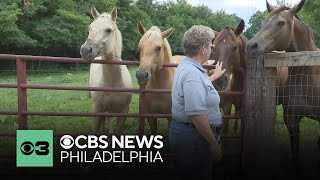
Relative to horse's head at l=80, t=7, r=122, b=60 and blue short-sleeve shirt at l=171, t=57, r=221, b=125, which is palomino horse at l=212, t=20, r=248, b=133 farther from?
blue short-sleeve shirt at l=171, t=57, r=221, b=125

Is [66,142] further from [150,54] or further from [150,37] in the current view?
[150,37]

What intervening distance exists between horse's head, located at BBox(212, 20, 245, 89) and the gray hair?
174cm

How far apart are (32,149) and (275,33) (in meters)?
3.10

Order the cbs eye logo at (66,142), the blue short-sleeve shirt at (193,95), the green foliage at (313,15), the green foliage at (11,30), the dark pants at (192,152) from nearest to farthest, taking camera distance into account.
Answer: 1. the blue short-sleeve shirt at (193,95)
2. the dark pants at (192,152)
3. the cbs eye logo at (66,142)
4. the green foliage at (313,15)
5. the green foliage at (11,30)

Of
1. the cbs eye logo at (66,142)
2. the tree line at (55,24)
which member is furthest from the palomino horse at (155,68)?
the tree line at (55,24)

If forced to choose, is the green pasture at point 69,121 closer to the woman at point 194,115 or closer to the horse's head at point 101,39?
the horse's head at point 101,39

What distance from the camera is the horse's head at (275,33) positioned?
4.04 m

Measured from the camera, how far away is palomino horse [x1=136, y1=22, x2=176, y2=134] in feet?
14.1

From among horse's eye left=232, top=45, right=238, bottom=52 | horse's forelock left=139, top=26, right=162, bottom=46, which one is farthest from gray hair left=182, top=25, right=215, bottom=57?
horse's eye left=232, top=45, right=238, bottom=52

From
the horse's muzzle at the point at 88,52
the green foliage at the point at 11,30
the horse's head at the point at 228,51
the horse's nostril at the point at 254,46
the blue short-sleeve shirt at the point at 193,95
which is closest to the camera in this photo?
the blue short-sleeve shirt at the point at 193,95

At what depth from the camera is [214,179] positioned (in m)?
4.51

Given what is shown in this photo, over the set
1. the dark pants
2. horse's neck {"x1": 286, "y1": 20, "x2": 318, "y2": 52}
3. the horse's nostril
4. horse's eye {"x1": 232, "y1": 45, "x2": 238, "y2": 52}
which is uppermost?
horse's neck {"x1": 286, "y1": 20, "x2": 318, "y2": 52}

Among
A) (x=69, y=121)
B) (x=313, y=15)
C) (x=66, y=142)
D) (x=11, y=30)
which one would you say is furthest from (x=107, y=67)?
(x=11, y=30)

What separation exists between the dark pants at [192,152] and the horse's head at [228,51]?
181 centimetres
